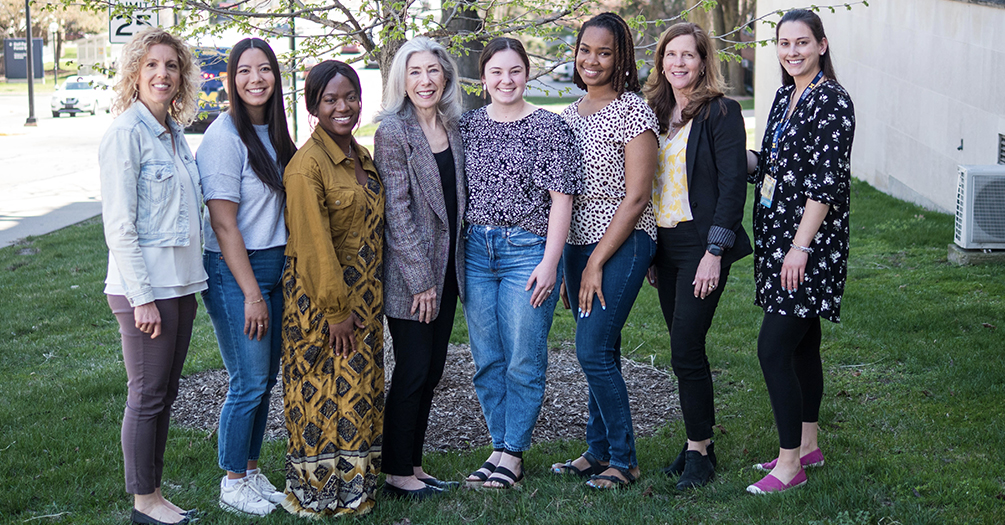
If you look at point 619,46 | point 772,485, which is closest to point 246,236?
point 619,46

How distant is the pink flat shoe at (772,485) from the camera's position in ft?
12.4

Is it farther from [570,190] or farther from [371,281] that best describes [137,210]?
[570,190]

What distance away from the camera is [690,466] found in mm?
3969

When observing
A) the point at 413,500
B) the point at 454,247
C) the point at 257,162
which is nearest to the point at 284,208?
the point at 257,162

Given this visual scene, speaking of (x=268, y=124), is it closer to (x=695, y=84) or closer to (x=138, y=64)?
(x=138, y=64)

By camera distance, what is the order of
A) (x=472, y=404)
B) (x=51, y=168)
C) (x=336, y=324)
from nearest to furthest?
(x=336, y=324), (x=472, y=404), (x=51, y=168)

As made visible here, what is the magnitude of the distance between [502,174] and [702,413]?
140 cm

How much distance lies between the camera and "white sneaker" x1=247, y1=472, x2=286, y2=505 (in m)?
3.88

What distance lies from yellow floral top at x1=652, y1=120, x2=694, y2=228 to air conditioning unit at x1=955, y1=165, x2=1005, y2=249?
5.17 meters

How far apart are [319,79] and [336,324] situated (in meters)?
1.02

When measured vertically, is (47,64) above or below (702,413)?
above

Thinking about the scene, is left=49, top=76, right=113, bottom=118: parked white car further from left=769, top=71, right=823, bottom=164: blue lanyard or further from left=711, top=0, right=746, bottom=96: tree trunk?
left=769, top=71, right=823, bottom=164: blue lanyard

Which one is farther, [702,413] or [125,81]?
[702,413]

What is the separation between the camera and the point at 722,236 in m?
3.64
